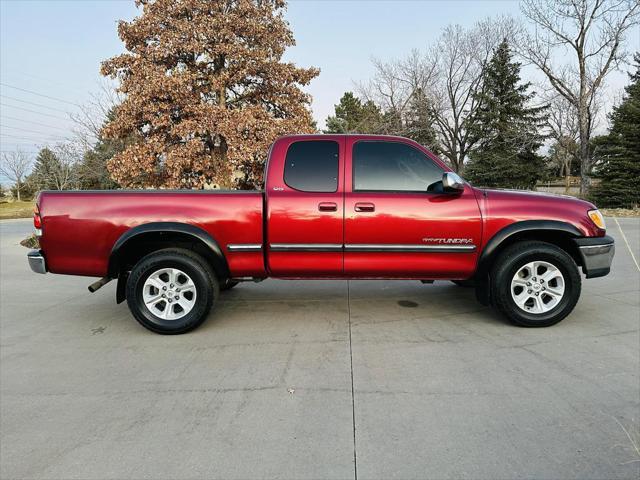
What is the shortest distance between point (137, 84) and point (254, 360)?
37.3 ft

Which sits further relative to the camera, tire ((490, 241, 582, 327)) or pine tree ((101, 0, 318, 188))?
pine tree ((101, 0, 318, 188))

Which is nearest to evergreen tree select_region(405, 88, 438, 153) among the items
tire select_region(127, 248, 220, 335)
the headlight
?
the headlight

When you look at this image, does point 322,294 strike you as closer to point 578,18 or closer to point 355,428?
point 355,428

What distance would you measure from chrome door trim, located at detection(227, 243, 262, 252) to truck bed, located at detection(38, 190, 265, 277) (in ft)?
0.07

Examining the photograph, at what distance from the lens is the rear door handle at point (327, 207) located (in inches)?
150

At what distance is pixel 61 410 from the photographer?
260 cm

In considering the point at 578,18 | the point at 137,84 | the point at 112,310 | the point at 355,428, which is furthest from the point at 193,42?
the point at 578,18

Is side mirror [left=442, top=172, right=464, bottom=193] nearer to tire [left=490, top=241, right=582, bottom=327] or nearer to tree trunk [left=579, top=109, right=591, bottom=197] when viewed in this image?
tire [left=490, top=241, right=582, bottom=327]

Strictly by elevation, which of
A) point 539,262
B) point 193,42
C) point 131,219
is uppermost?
point 193,42

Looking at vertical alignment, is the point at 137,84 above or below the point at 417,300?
above

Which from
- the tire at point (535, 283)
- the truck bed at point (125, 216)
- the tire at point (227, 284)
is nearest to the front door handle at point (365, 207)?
the truck bed at point (125, 216)

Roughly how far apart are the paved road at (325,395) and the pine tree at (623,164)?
20.7m

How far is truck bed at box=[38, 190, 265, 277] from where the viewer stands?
12.3ft

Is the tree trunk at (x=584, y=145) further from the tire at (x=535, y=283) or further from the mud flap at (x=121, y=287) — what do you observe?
the mud flap at (x=121, y=287)
